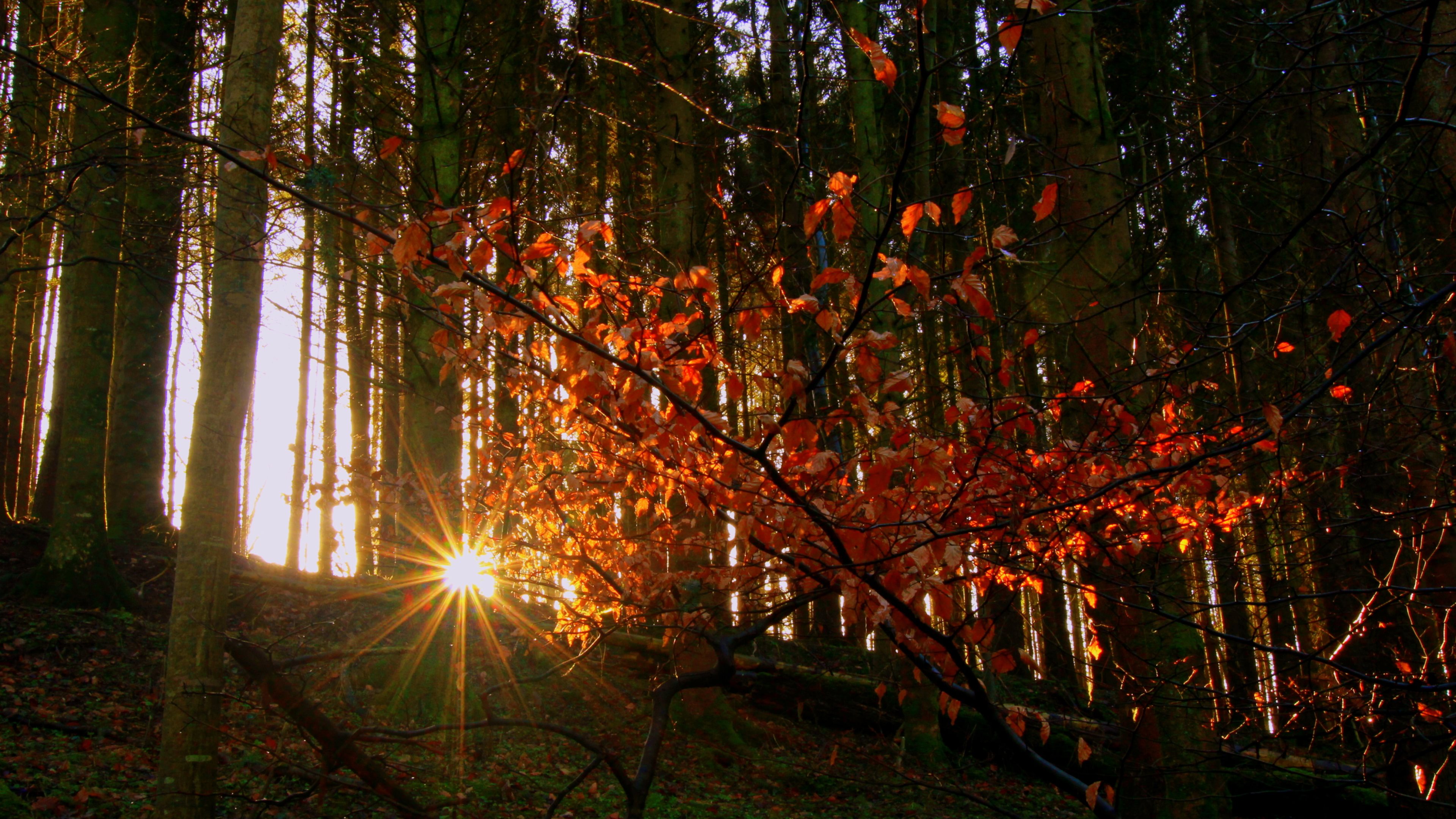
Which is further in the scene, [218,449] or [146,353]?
[146,353]

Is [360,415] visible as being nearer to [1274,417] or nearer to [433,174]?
[433,174]

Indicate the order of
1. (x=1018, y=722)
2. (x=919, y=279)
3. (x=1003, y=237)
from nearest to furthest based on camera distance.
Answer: (x=919, y=279) → (x=1003, y=237) → (x=1018, y=722)

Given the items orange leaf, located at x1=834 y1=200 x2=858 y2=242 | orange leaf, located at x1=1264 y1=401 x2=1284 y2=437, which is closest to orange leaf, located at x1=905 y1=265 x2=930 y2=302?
orange leaf, located at x1=834 y1=200 x2=858 y2=242

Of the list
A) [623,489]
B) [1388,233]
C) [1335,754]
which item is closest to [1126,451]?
[1388,233]

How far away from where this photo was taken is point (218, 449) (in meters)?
3.96

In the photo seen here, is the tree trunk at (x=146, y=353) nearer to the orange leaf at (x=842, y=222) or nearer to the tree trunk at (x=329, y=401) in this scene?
the tree trunk at (x=329, y=401)

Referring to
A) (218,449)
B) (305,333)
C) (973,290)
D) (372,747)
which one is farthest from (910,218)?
(305,333)

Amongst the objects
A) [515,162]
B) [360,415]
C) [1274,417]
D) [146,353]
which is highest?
[360,415]

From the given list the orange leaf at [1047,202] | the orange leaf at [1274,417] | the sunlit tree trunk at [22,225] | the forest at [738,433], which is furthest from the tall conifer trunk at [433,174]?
the orange leaf at [1274,417]

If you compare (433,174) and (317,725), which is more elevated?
(433,174)

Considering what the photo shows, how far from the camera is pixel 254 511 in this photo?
2072 cm

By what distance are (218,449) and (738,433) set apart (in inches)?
116

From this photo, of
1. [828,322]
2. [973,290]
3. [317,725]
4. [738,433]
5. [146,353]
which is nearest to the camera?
[973,290]

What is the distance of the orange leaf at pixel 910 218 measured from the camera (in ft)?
7.03
